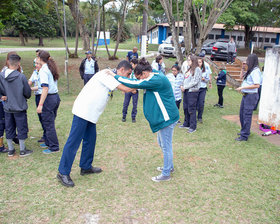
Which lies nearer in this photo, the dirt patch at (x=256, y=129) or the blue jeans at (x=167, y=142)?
the blue jeans at (x=167, y=142)

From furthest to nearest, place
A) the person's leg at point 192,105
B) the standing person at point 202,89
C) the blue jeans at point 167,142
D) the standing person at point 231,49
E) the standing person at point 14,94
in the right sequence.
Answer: the standing person at point 231,49 < the standing person at point 202,89 < the person's leg at point 192,105 < the standing person at point 14,94 < the blue jeans at point 167,142

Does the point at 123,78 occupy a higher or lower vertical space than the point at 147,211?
higher

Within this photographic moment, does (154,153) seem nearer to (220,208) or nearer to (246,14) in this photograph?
(220,208)

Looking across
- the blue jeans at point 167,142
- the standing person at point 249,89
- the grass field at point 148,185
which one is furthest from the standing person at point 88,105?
the standing person at point 249,89

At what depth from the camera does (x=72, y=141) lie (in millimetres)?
3828

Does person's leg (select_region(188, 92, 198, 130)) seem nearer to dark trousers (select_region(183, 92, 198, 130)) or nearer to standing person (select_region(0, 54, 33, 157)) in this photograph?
dark trousers (select_region(183, 92, 198, 130))

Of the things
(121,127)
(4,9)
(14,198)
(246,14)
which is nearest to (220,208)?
(14,198)

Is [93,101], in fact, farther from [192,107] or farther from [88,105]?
[192,107]

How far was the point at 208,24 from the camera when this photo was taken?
Answer: 1129 cm

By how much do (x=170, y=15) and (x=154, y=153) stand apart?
7.63m

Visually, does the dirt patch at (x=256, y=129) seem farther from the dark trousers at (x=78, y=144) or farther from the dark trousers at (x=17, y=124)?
the dark trousers at (x=17, y=124)

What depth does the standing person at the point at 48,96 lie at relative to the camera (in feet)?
15.1

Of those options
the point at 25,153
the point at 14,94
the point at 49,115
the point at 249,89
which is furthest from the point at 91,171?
the point at 249,89

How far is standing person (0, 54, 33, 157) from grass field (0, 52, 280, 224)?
2.12 feet
